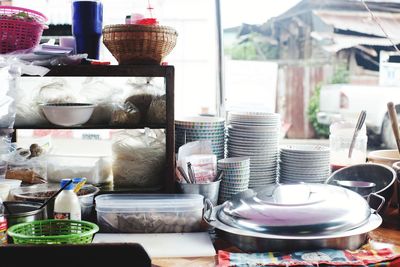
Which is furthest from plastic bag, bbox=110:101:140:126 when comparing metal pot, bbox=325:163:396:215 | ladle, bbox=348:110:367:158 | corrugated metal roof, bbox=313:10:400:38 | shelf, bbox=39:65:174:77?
corrugated metal roof, bbox=313:10:400:38

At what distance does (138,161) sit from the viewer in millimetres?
2256

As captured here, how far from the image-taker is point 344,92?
3.83 meters

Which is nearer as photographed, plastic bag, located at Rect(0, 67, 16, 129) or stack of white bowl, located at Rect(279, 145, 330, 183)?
plastic bag, located at Rect(0, 67, 16, 129)

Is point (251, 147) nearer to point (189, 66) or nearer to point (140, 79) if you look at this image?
point (140, 79)

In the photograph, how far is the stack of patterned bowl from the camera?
2.31 m

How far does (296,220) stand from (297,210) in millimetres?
48

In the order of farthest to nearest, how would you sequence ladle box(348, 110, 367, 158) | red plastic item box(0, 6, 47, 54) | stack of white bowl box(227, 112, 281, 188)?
ladle box(348, 110, 367, 158), stack of white bowl box(227, 112, 281, 188), red plastic item box(0, 6, 47, 54)

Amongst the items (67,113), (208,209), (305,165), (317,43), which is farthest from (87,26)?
(317,43)

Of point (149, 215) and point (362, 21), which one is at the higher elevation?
point (362, 21)

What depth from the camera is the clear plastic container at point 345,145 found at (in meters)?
2.52

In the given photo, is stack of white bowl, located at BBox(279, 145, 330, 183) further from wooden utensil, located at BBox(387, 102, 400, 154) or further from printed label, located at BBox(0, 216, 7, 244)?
printed label, located at BBox(0, 216, 7, 244)

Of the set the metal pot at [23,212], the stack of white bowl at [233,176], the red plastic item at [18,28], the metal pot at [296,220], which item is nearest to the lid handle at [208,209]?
the metal pot at [296,220]

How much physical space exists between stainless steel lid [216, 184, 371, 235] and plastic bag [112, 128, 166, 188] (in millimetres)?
373

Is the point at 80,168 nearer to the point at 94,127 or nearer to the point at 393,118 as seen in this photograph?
the point at 94,127
